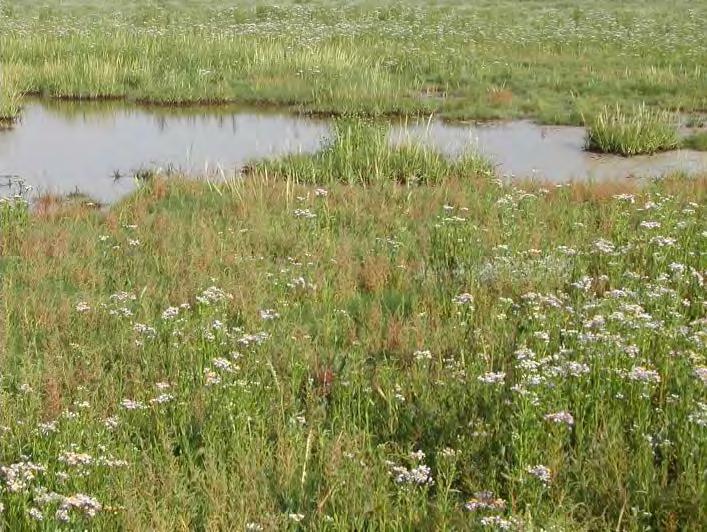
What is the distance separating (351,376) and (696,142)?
12692mm

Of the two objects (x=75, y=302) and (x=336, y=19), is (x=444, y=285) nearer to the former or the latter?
(x=75, y=302)

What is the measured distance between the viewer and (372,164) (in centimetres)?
1326

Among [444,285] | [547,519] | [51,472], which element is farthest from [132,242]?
[547,519]

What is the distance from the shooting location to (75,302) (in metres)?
7.54

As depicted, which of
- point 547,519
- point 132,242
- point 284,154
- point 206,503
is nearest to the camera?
point 547,519

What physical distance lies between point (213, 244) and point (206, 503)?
16.4 ft

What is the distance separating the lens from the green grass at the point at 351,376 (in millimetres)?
4234

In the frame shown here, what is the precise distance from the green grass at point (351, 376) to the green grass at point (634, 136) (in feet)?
19.9

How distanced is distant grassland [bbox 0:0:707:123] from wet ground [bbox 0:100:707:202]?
118cm

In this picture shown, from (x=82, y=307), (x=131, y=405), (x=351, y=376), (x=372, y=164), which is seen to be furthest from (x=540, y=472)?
(x=372, y=164)

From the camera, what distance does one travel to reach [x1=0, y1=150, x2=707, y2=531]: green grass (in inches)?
167

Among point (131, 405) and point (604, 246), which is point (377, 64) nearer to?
point (604, 246)

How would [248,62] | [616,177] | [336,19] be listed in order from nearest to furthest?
[616,177]
[248,62]
[336,19]

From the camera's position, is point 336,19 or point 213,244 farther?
point 336,19
